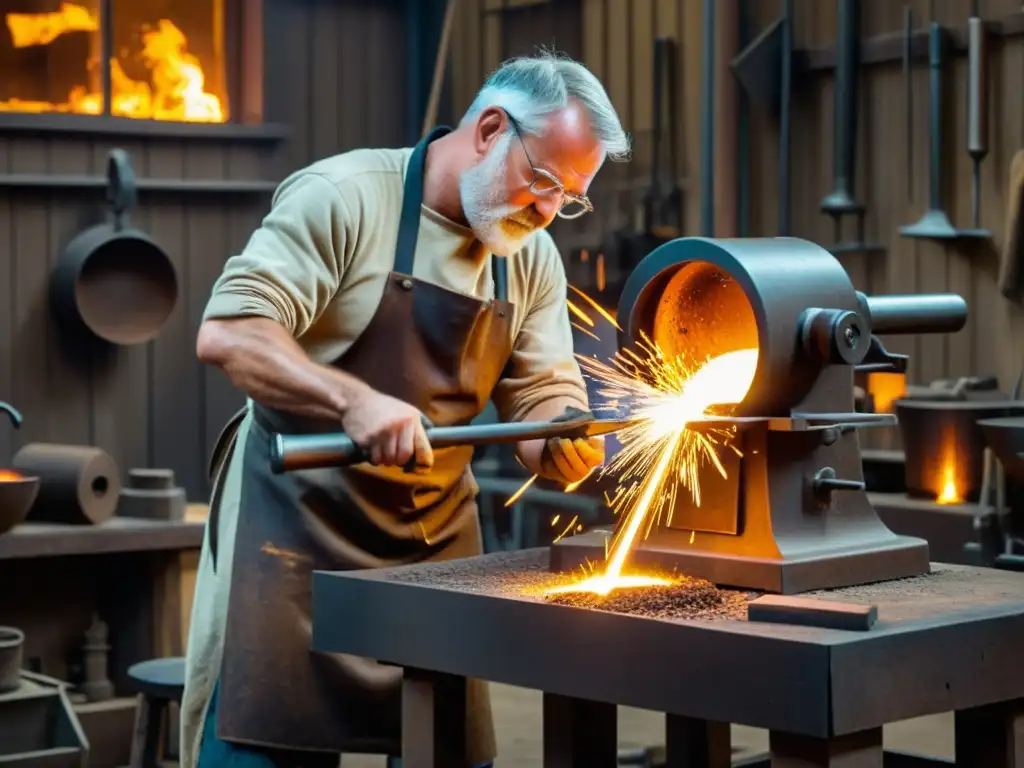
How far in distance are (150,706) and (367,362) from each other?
197 cm

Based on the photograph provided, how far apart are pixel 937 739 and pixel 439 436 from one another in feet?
10.2

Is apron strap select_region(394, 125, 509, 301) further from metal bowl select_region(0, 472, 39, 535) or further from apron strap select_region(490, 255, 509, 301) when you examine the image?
metal bowl select_region(0, 472, 39, 535)

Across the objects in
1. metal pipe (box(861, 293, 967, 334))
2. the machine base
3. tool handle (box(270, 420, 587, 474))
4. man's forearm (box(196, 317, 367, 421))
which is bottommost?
the machine base

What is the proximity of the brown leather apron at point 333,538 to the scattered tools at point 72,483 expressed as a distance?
223 centimetres

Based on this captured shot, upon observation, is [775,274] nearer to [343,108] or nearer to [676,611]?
[676,611]

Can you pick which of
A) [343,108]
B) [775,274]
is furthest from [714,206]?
[775,274]

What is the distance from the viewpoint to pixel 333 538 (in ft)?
9.43

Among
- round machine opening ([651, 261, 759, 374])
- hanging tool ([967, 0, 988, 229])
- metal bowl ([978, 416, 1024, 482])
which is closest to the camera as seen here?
round machine opening ([651, 261, 759, 374])

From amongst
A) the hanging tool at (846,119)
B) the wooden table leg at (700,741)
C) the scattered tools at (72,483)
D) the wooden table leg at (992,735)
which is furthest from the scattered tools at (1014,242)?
the wooden table leg at (992,735)

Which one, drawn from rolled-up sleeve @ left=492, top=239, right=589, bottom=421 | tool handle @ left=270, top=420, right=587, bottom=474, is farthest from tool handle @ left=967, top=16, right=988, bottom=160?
tool handle @ left=270, top=420, right=587, bottom=474

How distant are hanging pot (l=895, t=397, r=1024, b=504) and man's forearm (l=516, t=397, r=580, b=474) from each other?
1.92 m

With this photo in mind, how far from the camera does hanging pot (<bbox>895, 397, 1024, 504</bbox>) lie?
4.68 m

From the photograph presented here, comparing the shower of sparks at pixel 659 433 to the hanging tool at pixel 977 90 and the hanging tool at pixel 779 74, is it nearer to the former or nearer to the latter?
the hanging tool at pixel 977 90

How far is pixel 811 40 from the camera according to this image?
18.4 ft
